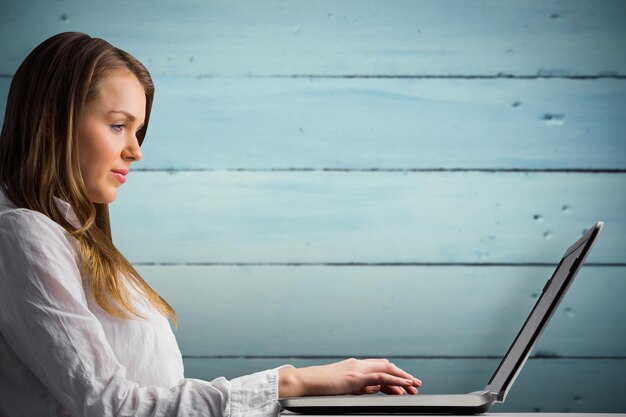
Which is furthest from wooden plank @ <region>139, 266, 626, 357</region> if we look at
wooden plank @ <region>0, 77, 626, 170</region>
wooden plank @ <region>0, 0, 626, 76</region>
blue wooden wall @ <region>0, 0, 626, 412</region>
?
wooden plank @ <region>0, 0, 626, 76</region>

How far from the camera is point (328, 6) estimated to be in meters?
1.63

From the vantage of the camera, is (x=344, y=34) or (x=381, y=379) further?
(x=344, y=34)

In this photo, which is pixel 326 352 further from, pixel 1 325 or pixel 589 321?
pixel 1 325

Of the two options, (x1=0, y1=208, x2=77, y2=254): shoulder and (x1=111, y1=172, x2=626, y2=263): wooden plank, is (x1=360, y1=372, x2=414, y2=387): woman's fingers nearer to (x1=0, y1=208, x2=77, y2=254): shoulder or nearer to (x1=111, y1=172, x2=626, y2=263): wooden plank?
(x1=0, y1=208, x2=77, y2=254): shoulder

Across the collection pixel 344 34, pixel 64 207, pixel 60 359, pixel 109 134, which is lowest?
pixel 60 359

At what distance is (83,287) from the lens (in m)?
0.94

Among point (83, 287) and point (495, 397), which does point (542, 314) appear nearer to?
point (495, 397)

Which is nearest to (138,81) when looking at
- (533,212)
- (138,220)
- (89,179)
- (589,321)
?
(89,179)

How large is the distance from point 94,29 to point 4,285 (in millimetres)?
919

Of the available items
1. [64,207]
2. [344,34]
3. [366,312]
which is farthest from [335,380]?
[344,34]

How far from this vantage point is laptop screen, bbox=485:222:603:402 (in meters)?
0.90

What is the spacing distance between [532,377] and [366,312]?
378mm

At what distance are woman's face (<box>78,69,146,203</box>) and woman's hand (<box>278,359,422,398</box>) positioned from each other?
0.36 metres

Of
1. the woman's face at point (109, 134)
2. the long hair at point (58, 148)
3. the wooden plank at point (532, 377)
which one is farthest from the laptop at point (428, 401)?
the wooden plank at point (532, 377)
